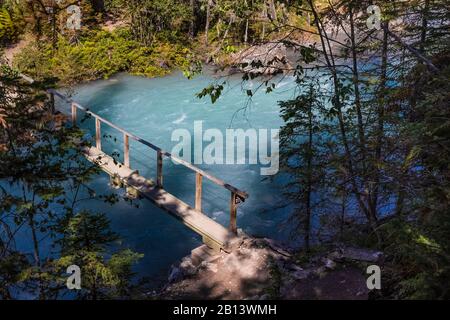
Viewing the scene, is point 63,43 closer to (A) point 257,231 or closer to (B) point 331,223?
(A) point 257,231

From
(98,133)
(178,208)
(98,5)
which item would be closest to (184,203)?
(178,208)

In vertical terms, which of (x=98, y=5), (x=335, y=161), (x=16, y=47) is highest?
(x=98, y=5)

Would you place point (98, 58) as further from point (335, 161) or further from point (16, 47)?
point (335, 161)

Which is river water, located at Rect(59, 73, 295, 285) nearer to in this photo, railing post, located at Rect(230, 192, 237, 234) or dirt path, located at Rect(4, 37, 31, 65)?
railing post, located at Rect(230, 192, 237, 234)

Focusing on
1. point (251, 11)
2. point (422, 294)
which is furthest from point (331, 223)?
point (422, 294)

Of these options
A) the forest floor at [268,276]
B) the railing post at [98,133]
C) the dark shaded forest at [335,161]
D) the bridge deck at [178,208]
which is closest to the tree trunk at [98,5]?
the railing post at [98,133]


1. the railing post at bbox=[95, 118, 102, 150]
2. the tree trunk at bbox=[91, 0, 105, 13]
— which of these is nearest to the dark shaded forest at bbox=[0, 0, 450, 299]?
the railing post at bbox=[95, 118, 102, 150]
